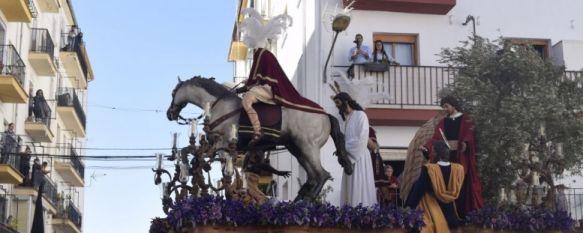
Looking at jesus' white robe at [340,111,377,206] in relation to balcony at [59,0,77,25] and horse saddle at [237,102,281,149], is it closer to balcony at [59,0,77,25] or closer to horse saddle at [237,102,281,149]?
horse saddle at [237,102,281,149]

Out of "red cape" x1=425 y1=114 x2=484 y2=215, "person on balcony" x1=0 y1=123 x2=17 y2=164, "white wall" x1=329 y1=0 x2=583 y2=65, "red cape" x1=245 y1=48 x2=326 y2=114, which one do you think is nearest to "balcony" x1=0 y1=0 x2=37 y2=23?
"person on balcony" x1=0 y1=123 x2=17 y2=164

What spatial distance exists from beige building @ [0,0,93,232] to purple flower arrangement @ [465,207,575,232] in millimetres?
17407

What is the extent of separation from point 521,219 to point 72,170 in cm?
3049

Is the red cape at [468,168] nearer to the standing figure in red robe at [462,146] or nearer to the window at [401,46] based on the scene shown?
the standing figure in red robe at [462,146]

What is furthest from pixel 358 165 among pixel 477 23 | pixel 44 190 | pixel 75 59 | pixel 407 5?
pixel 75 59

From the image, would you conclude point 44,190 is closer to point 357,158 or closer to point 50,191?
point 50,191

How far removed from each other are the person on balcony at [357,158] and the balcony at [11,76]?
16.5 metres

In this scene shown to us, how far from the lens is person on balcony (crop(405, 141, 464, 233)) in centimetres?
1118

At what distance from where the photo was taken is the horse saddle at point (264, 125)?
12.2 metres

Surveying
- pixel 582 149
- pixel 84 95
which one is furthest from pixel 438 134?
pixel 84 95

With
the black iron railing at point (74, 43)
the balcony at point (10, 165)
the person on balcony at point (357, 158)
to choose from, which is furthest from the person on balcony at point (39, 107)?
the person on balcony at point (357, 158)

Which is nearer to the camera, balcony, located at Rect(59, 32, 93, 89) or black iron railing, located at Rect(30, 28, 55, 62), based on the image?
black iron railing, located at Rect(30, 28, 55, 62)

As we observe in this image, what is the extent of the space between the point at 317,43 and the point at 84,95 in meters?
28.5

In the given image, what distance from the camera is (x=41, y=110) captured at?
105ft
